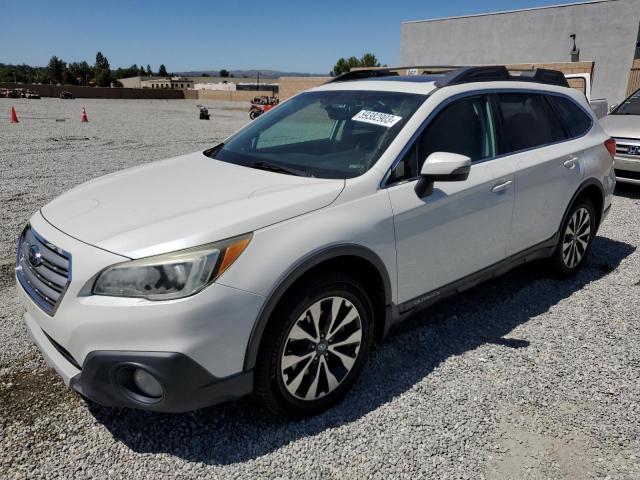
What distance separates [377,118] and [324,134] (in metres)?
0.44

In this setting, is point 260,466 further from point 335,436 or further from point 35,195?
point 35,195

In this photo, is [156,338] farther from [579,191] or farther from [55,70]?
[55,70]

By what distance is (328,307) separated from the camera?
271cm

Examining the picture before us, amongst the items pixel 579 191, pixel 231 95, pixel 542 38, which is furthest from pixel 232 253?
pixel 231 95

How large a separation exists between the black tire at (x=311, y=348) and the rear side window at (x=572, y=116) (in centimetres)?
274

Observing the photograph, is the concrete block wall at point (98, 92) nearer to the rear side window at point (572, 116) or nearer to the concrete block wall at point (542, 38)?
the concrete block wall at point (542, 38)

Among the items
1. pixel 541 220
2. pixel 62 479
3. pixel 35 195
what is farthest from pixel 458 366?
pixel 35 195

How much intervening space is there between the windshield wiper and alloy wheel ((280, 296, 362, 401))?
0.78 meters

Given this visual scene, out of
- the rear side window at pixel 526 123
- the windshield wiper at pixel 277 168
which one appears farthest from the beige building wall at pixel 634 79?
the windshield wiper at pixel 277 168

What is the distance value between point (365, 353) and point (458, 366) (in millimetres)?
763

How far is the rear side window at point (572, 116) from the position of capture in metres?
4.44

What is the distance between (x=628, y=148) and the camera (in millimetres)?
7863

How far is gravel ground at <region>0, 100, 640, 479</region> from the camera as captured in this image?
8.24ft

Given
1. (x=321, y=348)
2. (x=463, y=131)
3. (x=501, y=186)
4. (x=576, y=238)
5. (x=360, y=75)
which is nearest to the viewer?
(x=321, y=348)
